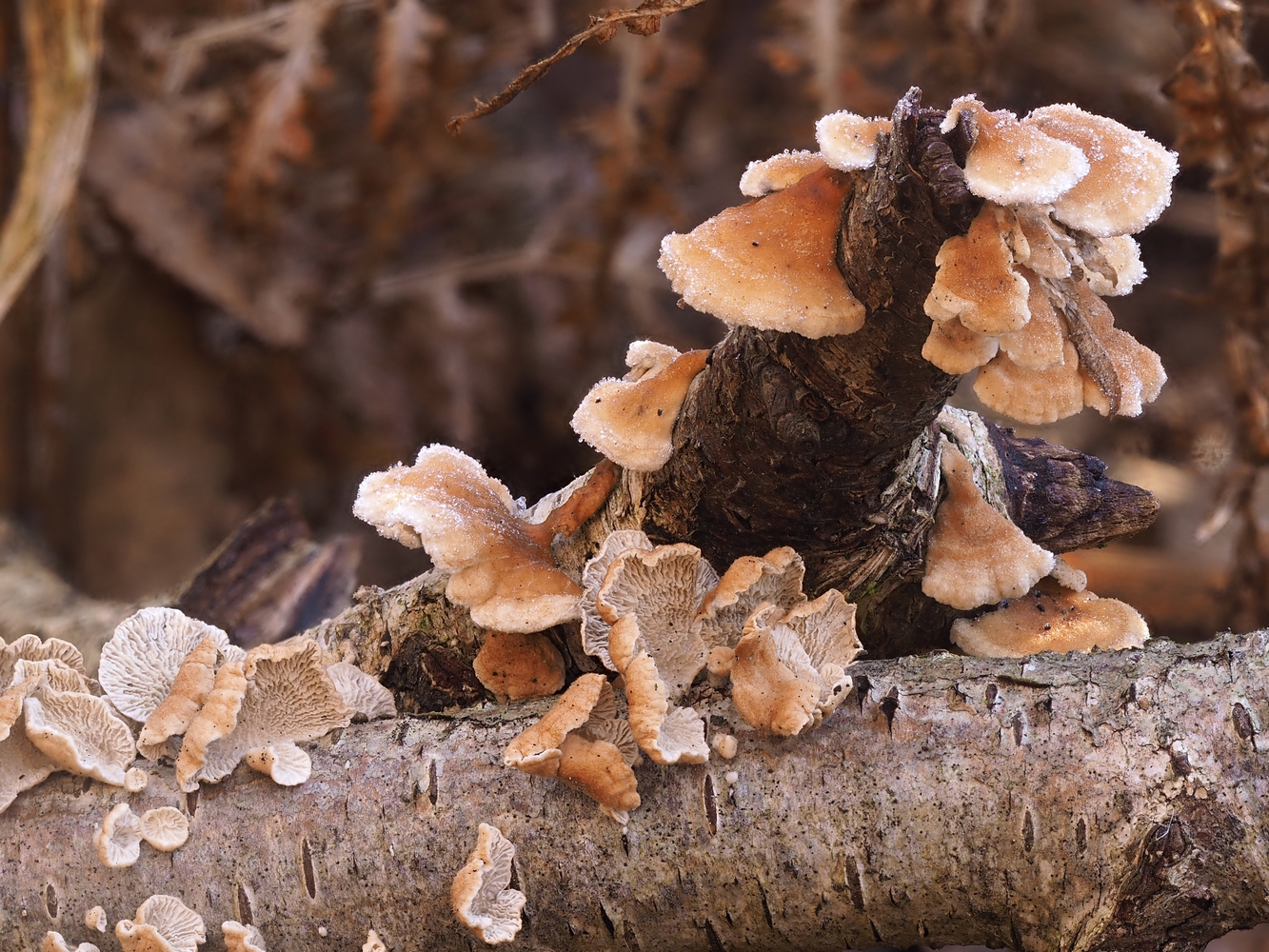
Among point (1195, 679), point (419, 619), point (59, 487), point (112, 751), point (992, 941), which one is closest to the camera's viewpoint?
point (1195, 679)

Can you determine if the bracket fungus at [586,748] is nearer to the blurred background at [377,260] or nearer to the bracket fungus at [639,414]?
the bracket fungus at [639,414]

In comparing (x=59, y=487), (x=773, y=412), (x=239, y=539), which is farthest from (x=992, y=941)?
(x=59, y=487)

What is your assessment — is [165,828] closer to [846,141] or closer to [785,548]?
[785,548]

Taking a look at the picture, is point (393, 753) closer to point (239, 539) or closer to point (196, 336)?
point (239, 539)

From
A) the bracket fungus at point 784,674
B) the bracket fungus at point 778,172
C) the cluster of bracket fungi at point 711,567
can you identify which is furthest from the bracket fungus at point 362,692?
the bracket fungus at point 778,172

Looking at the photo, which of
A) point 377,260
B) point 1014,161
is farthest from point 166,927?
point 377,260

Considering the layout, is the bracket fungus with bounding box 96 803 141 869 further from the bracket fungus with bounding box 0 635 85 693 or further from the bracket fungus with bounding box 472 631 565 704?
the bracket fungus with bounding box 472 631 565 704
